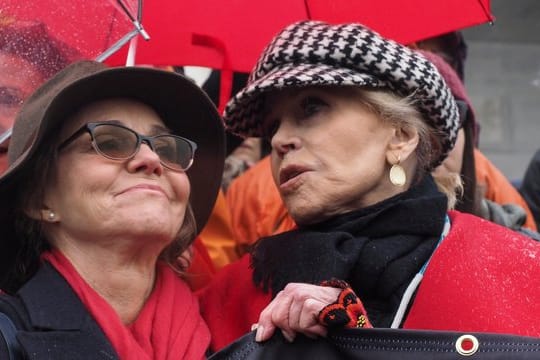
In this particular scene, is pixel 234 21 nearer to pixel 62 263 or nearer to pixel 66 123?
pixel 66 123

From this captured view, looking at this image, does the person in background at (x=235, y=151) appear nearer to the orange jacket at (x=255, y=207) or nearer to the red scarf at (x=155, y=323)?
the orange jacket at (x=255, y=207)

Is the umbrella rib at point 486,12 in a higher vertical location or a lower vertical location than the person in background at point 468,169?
higher

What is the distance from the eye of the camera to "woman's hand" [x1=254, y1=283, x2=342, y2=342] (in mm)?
2166

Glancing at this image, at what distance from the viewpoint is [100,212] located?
2656 mm

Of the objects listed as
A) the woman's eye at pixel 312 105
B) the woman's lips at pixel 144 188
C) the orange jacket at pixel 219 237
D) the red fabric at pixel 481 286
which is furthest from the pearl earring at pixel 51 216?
the orange jacket at pixel 219 237

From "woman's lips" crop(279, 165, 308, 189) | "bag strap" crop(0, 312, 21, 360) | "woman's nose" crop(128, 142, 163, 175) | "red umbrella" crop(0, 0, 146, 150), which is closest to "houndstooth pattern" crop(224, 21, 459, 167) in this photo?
"woman's lips" crop(279, 165, 308, 189)

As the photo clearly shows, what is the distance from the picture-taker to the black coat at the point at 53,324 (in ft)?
7.75

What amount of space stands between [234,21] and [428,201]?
111 centimetres

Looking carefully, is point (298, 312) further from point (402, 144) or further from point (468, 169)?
point (468, 169)

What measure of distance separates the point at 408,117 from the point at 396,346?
910 mm

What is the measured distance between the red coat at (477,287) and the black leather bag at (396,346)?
0.97 feet

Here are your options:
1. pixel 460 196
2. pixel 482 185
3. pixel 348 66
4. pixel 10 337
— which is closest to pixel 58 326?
pixel 10 337

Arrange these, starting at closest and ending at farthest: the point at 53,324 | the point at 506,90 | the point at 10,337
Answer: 1. the point at 10,337
2. the point at 53,324
3. the point at 506,90

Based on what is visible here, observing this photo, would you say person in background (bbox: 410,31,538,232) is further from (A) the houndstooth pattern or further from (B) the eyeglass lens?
(B) the eyeglass lens
